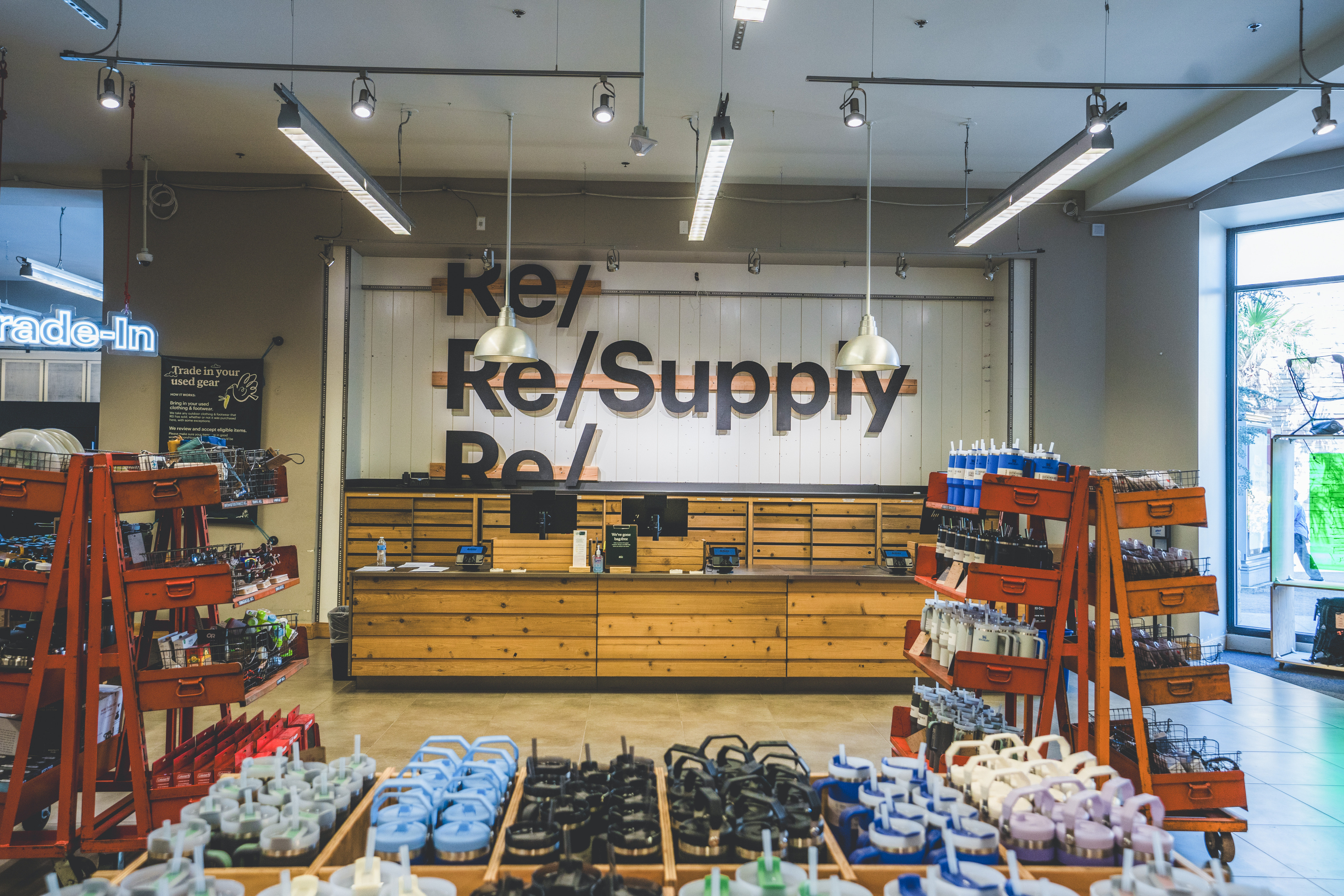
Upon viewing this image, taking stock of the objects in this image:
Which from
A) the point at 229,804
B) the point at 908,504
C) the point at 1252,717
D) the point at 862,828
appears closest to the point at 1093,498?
the point at 862,828

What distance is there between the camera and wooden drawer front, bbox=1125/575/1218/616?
2.85m

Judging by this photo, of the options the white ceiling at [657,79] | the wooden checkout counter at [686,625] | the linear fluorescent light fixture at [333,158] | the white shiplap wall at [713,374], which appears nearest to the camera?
the linear fluorescent light fixture at [333,158]

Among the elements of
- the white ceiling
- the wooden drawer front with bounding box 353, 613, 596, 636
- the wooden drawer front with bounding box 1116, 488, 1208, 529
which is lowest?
the wooden drawer front with bounding box 353, 613, 596, 636

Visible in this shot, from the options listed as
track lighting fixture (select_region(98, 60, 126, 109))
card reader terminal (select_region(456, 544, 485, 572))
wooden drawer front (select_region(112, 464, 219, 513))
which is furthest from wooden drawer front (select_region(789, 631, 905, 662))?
track lighting fixture (select_region(98, 60, 126, 109))

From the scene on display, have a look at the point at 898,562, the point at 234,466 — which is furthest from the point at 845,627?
the point at 234,466

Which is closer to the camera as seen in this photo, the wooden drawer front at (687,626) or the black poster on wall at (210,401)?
the wooden drawer front at (687,626)

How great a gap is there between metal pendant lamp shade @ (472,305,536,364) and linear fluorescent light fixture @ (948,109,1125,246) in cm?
351

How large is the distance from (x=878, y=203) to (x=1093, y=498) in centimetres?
519

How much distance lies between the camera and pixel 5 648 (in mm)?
2936

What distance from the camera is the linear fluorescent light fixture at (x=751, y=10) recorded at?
9.14 ft

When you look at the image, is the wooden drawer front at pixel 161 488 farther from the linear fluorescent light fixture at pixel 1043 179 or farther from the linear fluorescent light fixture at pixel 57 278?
the linear fluorescent light fixture at pixel 57 278

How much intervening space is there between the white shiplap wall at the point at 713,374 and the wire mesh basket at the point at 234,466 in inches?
152

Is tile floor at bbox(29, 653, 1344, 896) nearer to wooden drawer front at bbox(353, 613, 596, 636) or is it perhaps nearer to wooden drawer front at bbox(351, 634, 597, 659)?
wooden drawer front at bbox(351, 634, 597, 659)

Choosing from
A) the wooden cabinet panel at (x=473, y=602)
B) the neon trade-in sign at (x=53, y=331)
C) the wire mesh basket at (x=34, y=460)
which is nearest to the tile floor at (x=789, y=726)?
the wooden cabinet panel at (x=473, y=602)
